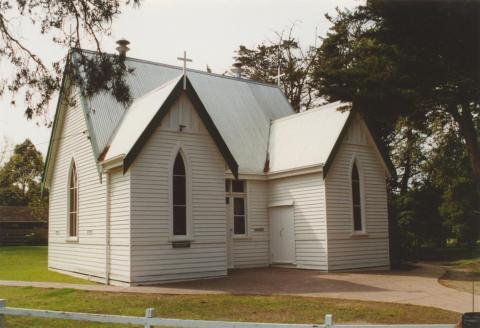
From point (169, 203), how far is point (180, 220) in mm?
728

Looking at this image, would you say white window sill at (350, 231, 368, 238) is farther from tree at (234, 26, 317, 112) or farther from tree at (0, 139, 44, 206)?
tree at (0, 139, 44, 206)

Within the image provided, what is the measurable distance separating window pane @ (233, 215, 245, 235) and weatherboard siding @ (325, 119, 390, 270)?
3709mm

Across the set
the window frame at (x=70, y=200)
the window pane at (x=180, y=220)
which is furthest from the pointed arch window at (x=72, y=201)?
the window pane at (x=180, y=220)

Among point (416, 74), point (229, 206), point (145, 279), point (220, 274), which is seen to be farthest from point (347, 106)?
point (145, 279)

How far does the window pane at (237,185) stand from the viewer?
21188 mm

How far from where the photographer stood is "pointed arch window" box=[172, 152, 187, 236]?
665 inches

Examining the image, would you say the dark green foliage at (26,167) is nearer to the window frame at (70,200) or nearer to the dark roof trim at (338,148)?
the window frame at (70,200)

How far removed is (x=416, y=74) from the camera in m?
16.7

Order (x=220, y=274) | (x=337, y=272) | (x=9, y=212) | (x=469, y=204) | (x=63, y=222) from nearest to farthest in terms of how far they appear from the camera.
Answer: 1. (x=220, y=274)
2. (x=337, y=272)
3. (x=63, y=222)
4. (x=469, y=204)
5. (x=9, y=212)

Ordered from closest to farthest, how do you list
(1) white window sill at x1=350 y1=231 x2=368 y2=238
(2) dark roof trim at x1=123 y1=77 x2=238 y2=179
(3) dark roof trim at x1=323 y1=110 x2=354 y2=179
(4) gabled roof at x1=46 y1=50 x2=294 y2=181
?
(2) dark roof trim at x1=123 y1=77 x2=238 y2=179 < (3) dark roof trim at x1=323 y1=110 x2=354 y2=179 < (4) gabled roof at x1=46 y1=50 x2=294 y2=181 < (1) white window sill at x1=350 y1=231 x2=368 y2=238

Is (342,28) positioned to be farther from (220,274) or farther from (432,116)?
(220,274)

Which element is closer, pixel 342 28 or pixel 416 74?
pixel 416 74


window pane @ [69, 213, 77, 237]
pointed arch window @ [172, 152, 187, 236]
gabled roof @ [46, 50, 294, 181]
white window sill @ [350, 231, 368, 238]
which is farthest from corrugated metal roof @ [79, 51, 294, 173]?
white window sill @ [350, 231, 368, 238]

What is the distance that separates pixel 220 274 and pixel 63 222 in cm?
780
